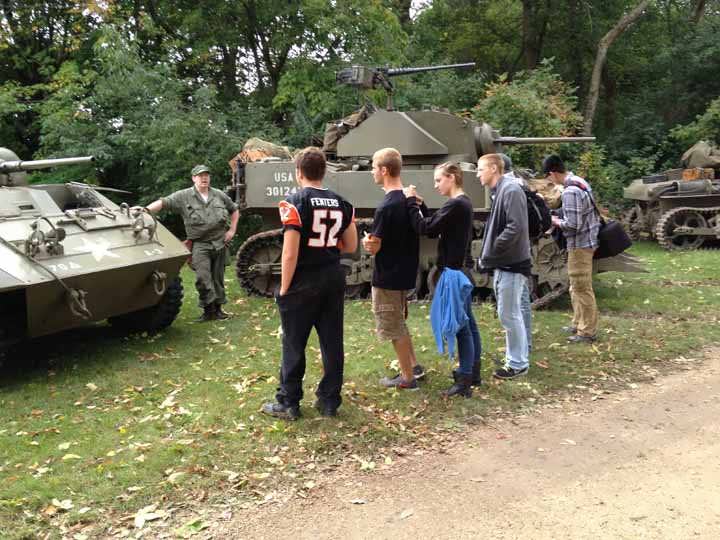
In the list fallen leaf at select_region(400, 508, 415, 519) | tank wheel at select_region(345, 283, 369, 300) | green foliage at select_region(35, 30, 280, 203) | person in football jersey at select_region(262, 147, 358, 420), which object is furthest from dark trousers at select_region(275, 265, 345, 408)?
green foliage at select_region(35, 30, 280, 203)

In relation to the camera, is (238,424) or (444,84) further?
(444,84)

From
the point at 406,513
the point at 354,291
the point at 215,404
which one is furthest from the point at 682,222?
the point at 406,513

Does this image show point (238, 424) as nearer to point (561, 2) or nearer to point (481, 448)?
point (481, 448)

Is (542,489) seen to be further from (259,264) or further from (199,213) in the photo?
(259,264)

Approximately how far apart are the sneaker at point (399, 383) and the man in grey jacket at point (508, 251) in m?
0.77

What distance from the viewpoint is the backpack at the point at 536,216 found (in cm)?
632

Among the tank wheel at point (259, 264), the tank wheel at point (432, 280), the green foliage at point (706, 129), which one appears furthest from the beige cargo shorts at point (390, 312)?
the green foliage at point (706, 129)

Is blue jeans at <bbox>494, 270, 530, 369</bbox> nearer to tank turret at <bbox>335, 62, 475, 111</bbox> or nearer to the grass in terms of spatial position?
the grass

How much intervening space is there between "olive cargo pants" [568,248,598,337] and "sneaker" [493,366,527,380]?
1.32 meters

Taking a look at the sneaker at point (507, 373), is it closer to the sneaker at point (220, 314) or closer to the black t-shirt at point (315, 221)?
the black t-shirt at point (315, 221)

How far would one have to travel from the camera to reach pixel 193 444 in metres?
4.80

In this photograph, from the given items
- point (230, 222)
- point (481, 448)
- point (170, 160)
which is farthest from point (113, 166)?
point (481, 448)

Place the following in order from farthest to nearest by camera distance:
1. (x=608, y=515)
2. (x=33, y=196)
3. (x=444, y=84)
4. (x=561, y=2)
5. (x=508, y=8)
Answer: (x=508, y=8), (x=561, y=2), (x=444, y=84), (x=33, y=196), (x=608, y=515)

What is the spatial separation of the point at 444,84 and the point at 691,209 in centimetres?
715
